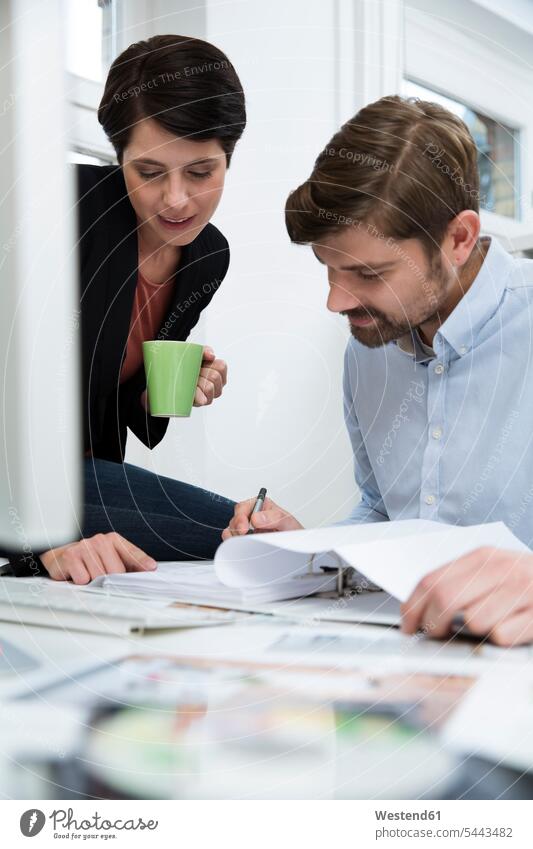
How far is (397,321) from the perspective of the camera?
75 centimetres

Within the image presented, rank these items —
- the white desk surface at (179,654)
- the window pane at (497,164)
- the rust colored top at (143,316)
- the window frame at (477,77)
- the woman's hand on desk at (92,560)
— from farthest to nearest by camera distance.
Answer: the window pane at (497,164)
the window frame at (477,77)
the rust colored top at (143,316)
the woman's hand on desk at (92,560)
the white desk surface at (179,654)

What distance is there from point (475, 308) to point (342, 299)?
12 centimetres

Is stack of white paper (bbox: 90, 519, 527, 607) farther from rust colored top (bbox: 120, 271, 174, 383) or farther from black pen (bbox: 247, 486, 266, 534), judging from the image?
rust colored top (bbox: 120, 271, 174, 383)

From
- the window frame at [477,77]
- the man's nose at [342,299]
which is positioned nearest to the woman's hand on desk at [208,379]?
the man's nose at [342,299]

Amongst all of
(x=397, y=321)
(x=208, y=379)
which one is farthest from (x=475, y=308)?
(x=208, y=379)

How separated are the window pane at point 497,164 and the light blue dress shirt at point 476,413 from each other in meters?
0.84

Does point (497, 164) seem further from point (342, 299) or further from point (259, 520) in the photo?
point (259, 520)

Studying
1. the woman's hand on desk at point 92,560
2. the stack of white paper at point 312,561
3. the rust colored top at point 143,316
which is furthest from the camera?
the rust colored top at point 143,316

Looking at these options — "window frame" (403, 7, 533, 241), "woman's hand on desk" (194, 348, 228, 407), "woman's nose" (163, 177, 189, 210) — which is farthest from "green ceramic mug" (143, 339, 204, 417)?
"window frame" (403, 7, 533, 241)

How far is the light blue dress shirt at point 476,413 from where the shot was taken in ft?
2.36

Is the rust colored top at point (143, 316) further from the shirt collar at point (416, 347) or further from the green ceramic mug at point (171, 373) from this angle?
the shirt collar at point (416, 347)

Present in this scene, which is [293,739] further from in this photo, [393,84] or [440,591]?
[393,84]

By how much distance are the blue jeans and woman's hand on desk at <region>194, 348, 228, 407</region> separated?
3.6 inches

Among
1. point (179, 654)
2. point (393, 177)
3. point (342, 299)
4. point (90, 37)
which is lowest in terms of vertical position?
point (179, 654)
